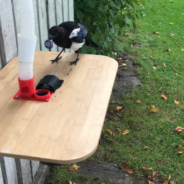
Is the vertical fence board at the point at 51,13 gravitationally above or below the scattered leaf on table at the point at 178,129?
above

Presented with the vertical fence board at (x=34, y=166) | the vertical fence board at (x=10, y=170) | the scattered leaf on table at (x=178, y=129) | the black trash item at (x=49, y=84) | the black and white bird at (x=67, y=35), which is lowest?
the scattered leaf on table at (x=178, y=129)

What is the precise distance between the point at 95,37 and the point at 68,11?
0.44 meters

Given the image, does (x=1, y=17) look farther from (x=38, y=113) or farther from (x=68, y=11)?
(x=68, y=11)

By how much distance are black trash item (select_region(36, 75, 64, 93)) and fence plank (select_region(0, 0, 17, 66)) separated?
0.36 m

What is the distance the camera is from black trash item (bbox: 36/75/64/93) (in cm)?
131

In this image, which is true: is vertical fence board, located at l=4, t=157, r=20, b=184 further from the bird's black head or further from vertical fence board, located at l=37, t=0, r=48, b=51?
vertical fence board, located at l=37, t=0, r=48, b=51

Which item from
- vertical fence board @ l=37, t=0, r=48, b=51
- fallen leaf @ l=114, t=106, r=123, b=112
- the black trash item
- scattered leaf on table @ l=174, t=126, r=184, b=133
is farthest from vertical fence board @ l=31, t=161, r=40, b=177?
scattered leaf on table @ l=174, t=126, r=184, b=133

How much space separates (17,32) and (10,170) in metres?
0.94

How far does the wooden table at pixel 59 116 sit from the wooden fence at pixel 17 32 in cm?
13

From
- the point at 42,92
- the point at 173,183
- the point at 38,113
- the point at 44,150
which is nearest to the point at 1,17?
the point at 42,92

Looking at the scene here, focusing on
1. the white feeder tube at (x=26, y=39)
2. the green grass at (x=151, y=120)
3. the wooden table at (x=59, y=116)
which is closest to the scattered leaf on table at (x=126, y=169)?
the green grass at (x=151, y=120)

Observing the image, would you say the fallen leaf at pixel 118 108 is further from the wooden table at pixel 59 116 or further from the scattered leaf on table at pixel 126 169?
the wooden table at pixel 59 116

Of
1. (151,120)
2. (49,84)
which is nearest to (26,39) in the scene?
(49,84)

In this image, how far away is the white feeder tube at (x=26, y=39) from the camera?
1.07 metres
